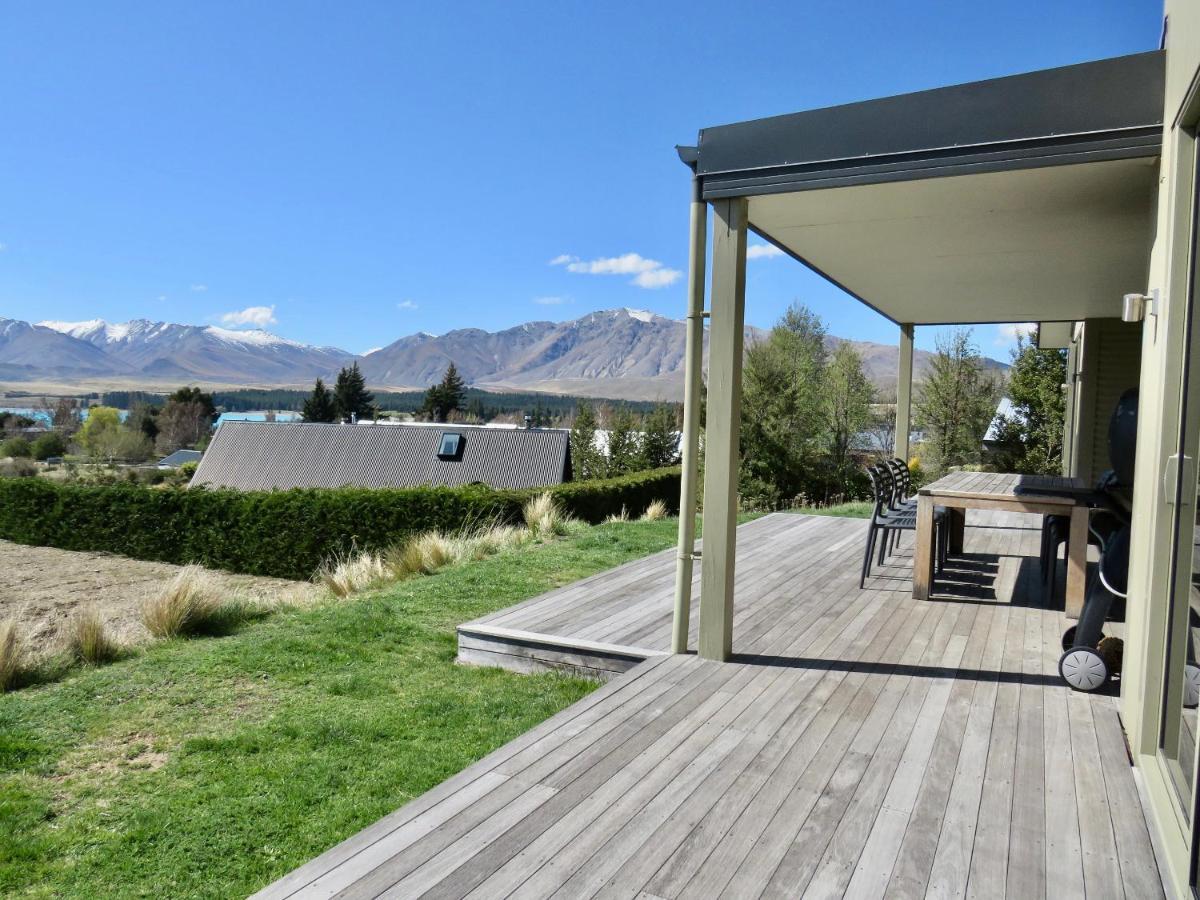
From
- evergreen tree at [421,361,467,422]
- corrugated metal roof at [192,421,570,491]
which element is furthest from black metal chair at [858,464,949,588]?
evergreen tree at [421,361,467,422]

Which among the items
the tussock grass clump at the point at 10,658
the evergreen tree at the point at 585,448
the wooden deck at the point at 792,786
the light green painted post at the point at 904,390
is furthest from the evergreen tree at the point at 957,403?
the tussock grass clump at the point at 10,658

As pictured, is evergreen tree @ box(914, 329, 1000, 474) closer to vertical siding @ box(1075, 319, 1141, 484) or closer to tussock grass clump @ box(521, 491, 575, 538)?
vertical siding @ box(1075, 319, 1141, 484)

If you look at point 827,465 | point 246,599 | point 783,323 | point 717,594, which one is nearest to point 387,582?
point 246,599

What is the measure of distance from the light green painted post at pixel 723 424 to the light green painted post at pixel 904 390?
5.22 meters

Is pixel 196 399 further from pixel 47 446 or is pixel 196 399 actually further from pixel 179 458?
pixel 47 446

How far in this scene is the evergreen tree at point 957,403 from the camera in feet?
66.6

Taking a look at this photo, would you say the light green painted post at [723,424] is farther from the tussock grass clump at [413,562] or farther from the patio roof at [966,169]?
the tussock grass clump at [413,562]

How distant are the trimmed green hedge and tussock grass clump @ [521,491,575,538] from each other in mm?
490

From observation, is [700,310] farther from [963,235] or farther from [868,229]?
[963,235]

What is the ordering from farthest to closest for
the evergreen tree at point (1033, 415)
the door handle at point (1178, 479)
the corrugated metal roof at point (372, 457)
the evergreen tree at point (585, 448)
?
the corrugated metal roof at point (372, 457) < the evergreen tree at point (585, 448) < the evergreen tree at point (1033, 415) < the door handle at point (1178, 479)

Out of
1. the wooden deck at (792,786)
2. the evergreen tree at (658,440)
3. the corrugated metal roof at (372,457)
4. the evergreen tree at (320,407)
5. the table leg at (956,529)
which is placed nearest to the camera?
the wooden deck at (792,786)

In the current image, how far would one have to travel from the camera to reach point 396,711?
3.75 m

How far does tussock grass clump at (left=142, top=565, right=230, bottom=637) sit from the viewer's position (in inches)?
223

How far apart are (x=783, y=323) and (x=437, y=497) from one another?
16.8 m
